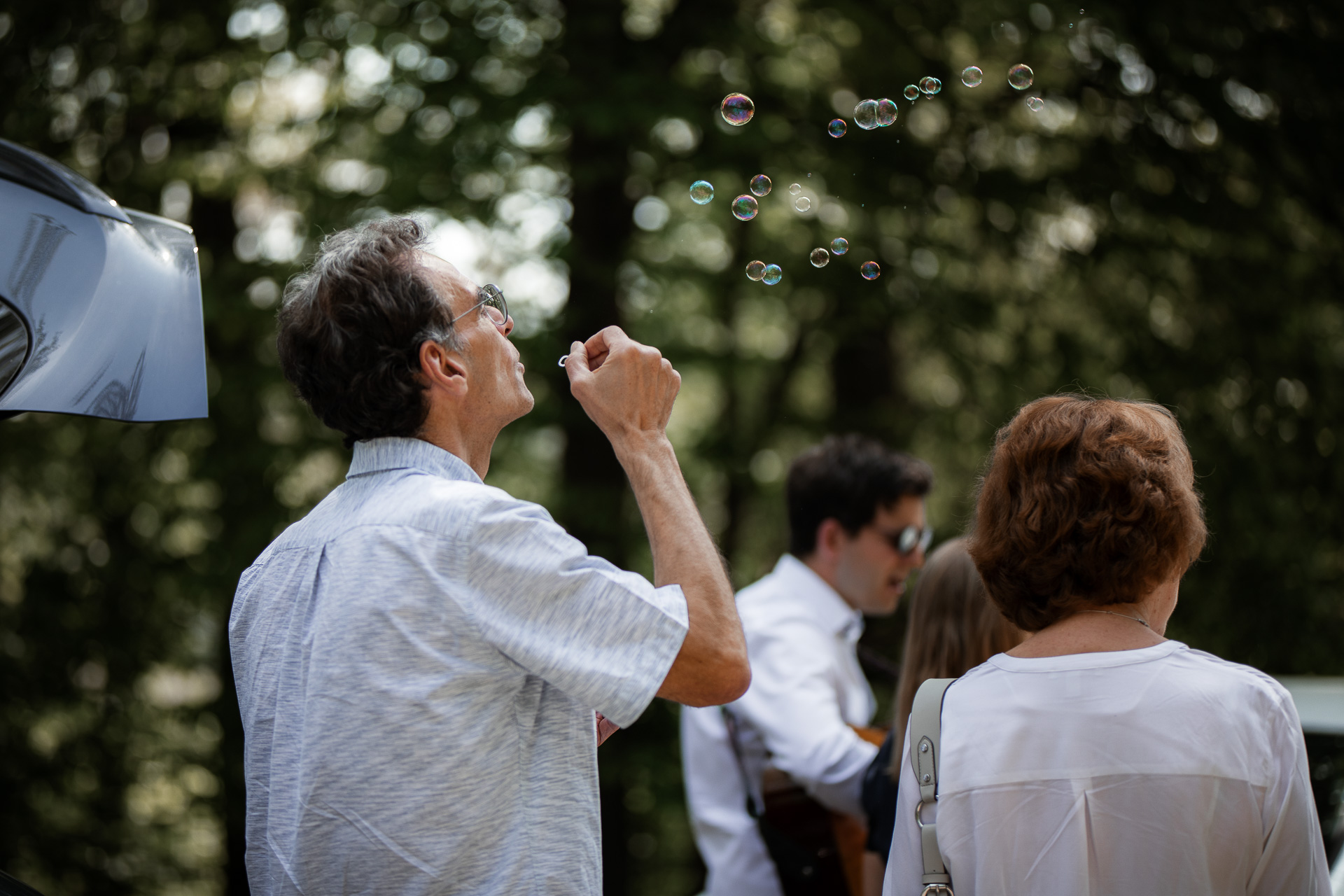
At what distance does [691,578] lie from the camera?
1.61m

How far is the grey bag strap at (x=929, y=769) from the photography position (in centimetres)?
171

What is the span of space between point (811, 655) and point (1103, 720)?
4.93 ft

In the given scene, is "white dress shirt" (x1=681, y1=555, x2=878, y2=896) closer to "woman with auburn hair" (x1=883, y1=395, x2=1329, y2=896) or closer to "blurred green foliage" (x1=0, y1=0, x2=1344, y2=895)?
"woman with auburn hair" (x1=883, y1=395, x2=1329, y2=896)

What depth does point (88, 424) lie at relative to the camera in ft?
20.5

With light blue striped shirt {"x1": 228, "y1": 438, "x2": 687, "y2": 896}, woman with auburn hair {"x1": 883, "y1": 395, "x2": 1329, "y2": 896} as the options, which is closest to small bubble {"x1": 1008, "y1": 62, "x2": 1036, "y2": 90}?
woman with auburn hair {"x1": 883, "y1": 395, "x2": 1329, "y2": 896}

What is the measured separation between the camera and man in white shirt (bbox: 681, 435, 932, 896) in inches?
113

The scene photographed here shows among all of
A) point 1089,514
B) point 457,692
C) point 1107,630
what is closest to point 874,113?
point 1089,514

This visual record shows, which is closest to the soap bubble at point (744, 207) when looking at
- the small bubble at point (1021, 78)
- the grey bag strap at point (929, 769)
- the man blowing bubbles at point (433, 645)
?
the small bubble at point (1021, 78)

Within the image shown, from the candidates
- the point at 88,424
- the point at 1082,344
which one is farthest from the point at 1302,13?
the point at 88,424

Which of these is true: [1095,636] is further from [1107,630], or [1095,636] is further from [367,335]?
[367,335]

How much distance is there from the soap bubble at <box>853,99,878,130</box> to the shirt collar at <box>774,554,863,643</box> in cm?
140

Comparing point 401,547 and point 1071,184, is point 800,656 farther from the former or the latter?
point 1071,184

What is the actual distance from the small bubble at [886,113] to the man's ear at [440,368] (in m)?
2.02

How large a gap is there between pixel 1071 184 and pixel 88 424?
568 cm
